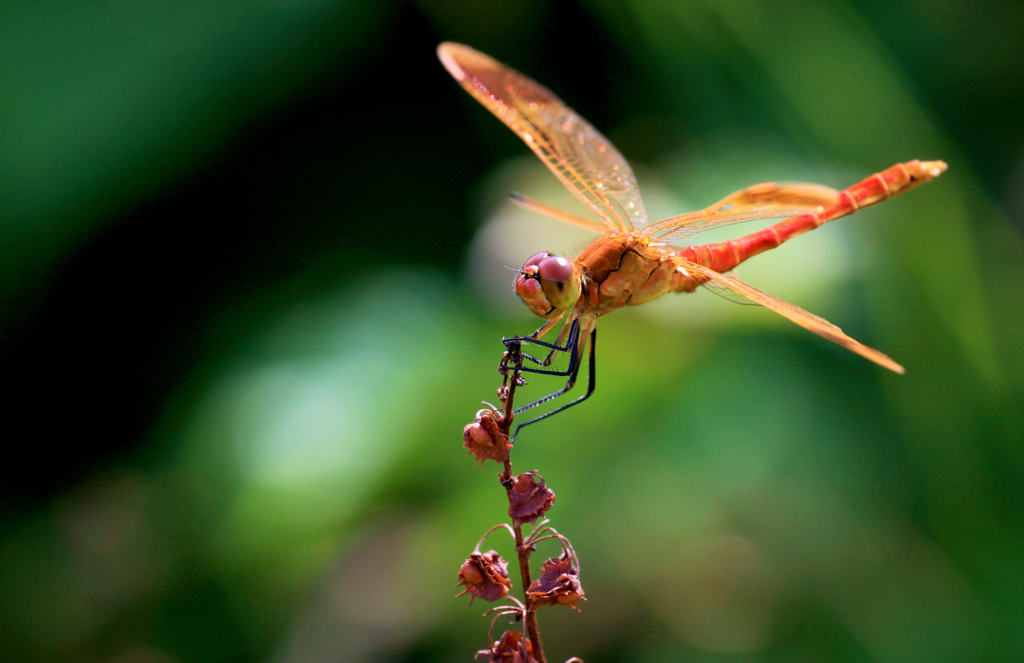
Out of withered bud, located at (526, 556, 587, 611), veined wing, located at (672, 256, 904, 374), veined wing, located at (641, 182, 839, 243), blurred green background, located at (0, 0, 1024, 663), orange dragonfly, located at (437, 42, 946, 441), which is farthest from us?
blurred green background, located at (0, 0, 1024, 663)

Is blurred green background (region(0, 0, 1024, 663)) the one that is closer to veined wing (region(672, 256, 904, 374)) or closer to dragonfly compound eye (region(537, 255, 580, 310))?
veined wing (region(672, 256, 904, 374))

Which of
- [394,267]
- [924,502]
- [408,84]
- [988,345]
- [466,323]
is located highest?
[408,84]

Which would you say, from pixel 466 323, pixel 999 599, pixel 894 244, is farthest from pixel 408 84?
pixel 999 599

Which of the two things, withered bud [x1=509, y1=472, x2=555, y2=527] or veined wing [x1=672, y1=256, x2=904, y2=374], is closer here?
withered bud [x1=509, y1=472, x2=555, y2=527]

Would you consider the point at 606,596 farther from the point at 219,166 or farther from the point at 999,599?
the point at 219,166

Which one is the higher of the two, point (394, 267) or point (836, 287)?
point (394, 267)

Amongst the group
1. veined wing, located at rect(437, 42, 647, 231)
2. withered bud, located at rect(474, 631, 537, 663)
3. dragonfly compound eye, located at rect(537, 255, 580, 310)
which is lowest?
withered bud, located at rect(474, 631, 537, 663)

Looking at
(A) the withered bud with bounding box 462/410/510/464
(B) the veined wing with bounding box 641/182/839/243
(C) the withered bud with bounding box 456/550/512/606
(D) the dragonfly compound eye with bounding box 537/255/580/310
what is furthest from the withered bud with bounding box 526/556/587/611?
(B) the veined wing with bounding box 641/182/839/243
